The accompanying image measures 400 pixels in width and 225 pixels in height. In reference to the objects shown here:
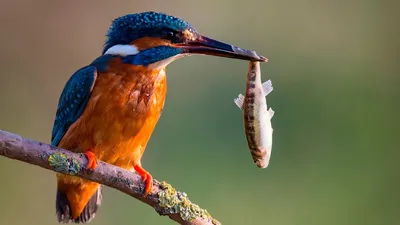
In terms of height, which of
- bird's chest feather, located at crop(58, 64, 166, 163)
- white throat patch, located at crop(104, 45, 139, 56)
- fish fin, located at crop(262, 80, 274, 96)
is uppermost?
white throat patch, located at crop(104, 45, 139, 56)

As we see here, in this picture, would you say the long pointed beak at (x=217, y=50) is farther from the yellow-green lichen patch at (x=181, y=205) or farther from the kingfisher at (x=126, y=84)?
the yellow-green lichen patch at (x=181, y=205)

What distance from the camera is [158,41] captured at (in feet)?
7.45

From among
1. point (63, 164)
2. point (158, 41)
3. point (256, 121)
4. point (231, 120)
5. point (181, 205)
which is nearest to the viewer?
point (63, 164)

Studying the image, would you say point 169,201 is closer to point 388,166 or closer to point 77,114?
point 77,114

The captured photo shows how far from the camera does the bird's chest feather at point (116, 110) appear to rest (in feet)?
7.48

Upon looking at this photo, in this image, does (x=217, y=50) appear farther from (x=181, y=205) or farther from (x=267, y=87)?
(x=181, y=205)

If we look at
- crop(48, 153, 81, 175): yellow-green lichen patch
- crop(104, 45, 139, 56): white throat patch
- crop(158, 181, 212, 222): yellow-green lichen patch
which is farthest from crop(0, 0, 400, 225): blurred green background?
crop(48, 153, 81, 175): yellow-green lichen patch

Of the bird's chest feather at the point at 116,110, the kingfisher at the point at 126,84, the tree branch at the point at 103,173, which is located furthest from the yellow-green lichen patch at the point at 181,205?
the bird's chest feather at the point at 116,110

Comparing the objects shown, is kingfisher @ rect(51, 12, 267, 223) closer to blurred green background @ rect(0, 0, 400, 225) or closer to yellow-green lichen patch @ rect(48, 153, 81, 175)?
yellow-green lichen patch @ rect(48, 153, 81, 175)

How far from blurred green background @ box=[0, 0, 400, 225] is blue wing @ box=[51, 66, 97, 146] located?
5.43 feet

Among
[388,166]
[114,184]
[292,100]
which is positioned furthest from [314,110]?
[114,184]

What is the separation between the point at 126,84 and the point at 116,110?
0.26 ft

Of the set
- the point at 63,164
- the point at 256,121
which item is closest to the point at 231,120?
the point at 256,121

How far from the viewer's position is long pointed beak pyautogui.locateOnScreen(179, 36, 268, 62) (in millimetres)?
Answer: 2129
